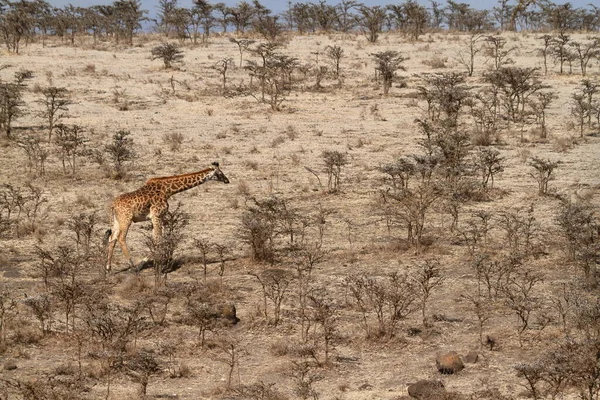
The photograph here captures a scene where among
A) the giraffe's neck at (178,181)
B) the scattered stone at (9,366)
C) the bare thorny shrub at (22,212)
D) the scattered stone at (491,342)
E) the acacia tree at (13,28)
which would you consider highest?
the acacia tree at (13,28)

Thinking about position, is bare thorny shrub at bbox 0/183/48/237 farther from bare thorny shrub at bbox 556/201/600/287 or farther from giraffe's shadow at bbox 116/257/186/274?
bare thorny shrub at bbox 556/201/600/287

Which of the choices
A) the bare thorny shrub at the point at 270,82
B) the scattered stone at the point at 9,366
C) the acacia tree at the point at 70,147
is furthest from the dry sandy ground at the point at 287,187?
the bare thorny shrub at the point at 270,82

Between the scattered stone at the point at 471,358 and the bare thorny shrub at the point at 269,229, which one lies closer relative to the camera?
the scattered stone at the point at 471,358

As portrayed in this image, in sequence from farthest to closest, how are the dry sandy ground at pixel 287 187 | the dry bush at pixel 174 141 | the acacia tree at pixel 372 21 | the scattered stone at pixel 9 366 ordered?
the acacia tree at pixel 372 21 → the dry bush at pixel 174 141 → the dry sandy ground at pixel 287 187 → the scattered stone at pixel 9 366

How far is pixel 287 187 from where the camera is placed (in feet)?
68.7

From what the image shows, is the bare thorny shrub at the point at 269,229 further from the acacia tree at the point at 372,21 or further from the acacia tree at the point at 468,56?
the acacia tree at the point at 372,21

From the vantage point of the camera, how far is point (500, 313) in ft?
40.7

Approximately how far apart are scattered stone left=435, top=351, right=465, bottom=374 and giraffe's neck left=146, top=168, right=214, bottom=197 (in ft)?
22.5

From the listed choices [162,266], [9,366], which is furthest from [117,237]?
[9,366]

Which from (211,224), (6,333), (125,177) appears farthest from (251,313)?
(125,177)

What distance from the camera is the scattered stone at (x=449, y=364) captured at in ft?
34.1

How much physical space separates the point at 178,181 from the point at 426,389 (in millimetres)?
7656

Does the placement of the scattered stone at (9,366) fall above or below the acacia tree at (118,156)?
below

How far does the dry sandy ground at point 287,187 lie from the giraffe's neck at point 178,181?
1210mm
